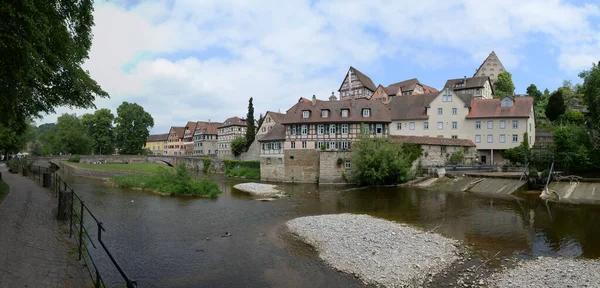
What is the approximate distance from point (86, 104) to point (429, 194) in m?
24.3

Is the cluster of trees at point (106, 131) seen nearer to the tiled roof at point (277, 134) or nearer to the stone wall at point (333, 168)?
the tiled roof at point (277, 134)

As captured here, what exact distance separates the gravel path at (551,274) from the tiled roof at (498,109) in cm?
Result: 3353

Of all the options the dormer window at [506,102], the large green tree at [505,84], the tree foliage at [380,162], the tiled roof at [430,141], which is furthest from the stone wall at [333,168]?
the large green tree at [505,84]

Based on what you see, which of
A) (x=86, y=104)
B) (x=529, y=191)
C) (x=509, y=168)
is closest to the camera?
(x=86, y=104)

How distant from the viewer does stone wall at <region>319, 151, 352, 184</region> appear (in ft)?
119

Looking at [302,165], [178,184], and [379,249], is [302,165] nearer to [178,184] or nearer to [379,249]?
[178,184]

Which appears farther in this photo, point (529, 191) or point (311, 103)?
point (311, 103)

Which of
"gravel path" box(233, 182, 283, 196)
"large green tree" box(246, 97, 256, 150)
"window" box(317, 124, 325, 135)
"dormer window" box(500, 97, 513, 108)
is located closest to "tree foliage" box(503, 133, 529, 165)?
"dormer window" box(500, 97, 513, 108)

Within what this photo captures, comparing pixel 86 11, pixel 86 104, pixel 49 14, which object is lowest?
pixel 86 104

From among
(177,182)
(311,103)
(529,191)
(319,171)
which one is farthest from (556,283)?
(311,103)

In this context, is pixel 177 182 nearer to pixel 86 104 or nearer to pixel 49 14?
pixel 86 104

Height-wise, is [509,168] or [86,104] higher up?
[86,104]

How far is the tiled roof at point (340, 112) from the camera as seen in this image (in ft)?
125

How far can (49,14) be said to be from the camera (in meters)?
9.09
